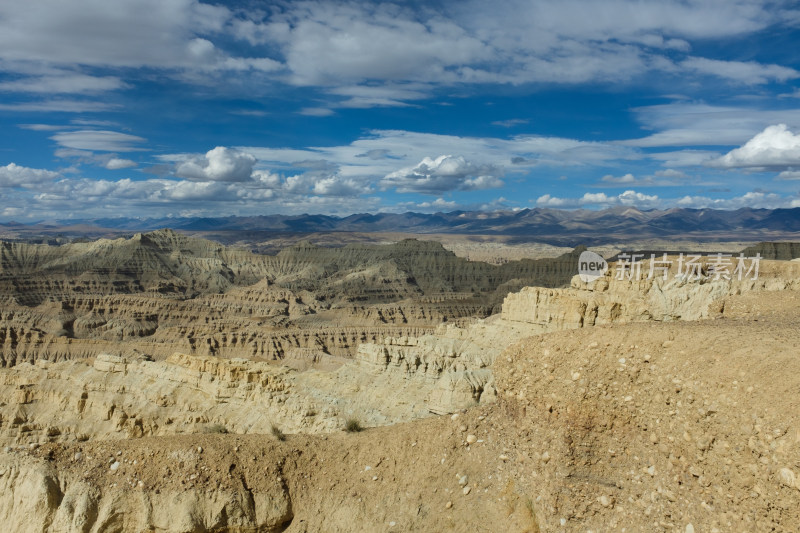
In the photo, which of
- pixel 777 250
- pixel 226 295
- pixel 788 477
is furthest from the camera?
pixel 226 295

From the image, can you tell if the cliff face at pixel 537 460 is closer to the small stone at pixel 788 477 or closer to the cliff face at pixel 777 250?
the small stone at pixel 788 477

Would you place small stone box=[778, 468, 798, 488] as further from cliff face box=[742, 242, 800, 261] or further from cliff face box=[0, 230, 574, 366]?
cliff face box=[742, 242, 800, 261]

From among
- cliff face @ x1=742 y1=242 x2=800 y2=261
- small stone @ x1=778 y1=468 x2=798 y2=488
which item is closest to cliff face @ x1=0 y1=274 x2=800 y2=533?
small stone @ x1=778 y1=468 x2=798 y2=488

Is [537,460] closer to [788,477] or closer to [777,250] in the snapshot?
[788,477]

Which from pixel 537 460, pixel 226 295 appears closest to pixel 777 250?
pixel 537 460

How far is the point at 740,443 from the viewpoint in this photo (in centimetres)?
862

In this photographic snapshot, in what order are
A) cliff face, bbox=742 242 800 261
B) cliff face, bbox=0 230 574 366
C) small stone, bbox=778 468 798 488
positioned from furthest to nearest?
cliff face, bbox=0 230 574 366 < cliff face, bbox=742 242 800 261 < small stone, bbox=778 468 798 488

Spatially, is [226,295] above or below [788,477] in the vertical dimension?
below

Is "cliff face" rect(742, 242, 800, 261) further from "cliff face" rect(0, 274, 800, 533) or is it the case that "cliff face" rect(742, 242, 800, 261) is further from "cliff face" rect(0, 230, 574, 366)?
"cliff face" rect(0, 274, 800, 533)

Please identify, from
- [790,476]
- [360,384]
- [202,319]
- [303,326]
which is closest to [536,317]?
[360,384]

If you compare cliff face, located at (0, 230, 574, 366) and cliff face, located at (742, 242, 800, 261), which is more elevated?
cliff face, located at (742, 242, 800, 261)

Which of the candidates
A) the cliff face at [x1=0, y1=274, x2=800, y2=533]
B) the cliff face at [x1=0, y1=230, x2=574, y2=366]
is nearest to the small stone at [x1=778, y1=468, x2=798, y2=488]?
the cliff face at [x1=0, y1=274, x2=800, y2=533]

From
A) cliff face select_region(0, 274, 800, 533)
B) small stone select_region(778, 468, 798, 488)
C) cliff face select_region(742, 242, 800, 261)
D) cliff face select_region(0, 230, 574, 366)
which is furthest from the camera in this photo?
cliff face select_region(0, 230, 574, 366)

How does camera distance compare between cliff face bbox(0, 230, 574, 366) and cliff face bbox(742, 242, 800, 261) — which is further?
cliff face bbox(0, 230, 574, 366)
